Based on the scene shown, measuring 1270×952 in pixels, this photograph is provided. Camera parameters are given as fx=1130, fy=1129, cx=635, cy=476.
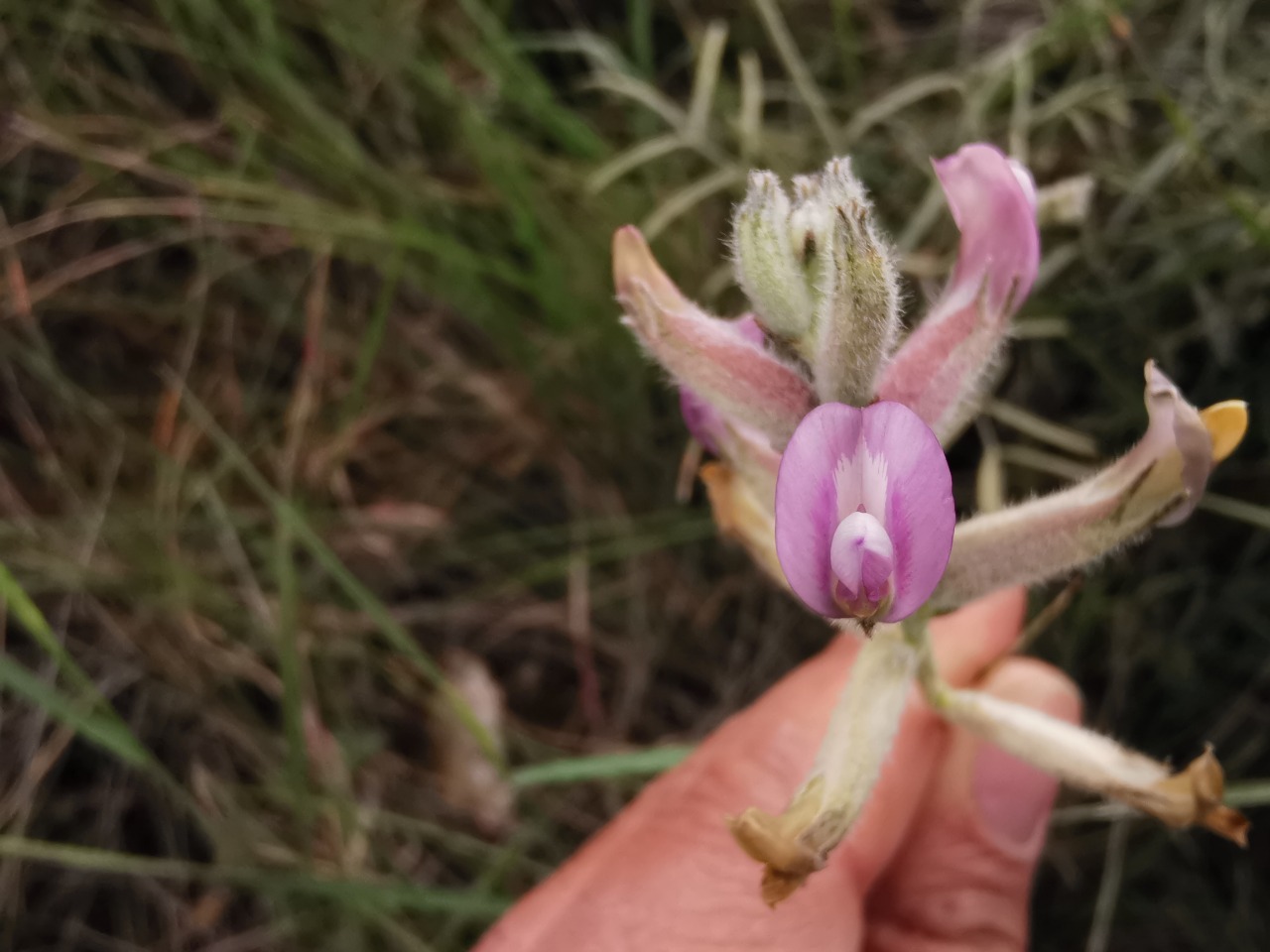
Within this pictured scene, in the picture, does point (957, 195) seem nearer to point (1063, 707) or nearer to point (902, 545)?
point (902, 545)

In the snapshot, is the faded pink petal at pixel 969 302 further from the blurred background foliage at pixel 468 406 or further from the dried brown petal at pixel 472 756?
the dried brown petal at pixel 472 756

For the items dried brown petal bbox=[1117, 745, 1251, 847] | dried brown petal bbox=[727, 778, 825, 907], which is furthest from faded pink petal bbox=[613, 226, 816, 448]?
dried brown petal bbox=[1117, 745, 1251, 847]

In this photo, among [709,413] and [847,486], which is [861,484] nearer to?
[847,486]

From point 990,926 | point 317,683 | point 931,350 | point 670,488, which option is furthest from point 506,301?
point 990,926

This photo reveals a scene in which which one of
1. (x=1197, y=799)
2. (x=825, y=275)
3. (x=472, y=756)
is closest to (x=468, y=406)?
(x=472, y=756)

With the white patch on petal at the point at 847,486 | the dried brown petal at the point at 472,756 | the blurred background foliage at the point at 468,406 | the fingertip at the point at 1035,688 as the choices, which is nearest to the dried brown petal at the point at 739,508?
the white patch on petal at the point at 847,486

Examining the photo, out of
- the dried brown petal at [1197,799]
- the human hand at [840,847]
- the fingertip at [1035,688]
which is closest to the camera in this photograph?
the dried brown petal at [1197,799]
